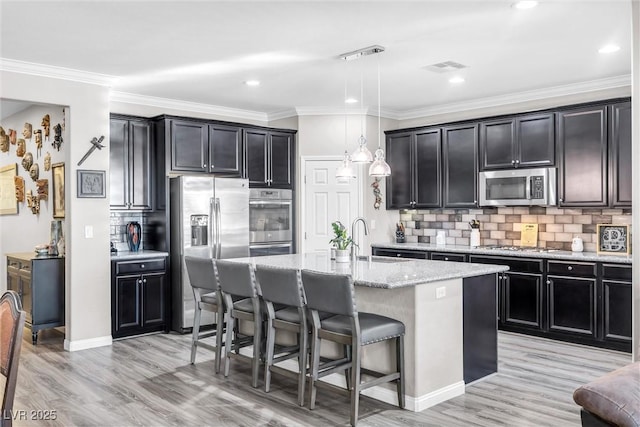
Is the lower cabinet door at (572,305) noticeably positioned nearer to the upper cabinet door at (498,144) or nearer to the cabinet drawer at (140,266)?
the upper cabinet door at (498,144)

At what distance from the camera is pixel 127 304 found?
5.60m

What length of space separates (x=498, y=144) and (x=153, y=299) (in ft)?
13.7

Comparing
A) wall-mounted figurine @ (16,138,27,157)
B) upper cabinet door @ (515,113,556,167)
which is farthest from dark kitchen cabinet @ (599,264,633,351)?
wall-mounted figurine @ (16,138,27,157)

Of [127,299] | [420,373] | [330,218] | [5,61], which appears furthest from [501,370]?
[5,61]

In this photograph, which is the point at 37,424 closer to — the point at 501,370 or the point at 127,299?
the point at 127,299

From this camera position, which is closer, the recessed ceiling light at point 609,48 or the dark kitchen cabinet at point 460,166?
the recessed ceiling light at point 609,48

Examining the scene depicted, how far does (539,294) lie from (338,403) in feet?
9.12

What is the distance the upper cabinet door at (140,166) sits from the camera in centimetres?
587

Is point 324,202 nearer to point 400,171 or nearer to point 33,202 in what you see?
point 400,171

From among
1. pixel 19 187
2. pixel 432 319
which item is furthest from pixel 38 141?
pixel 432 319

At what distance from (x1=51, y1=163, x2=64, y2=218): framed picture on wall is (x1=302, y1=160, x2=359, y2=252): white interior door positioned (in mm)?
2874

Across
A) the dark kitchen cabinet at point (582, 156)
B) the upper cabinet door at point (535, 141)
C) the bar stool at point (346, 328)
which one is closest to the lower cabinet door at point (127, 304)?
the bar stool at point (346, 328)

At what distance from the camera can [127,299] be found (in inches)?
221

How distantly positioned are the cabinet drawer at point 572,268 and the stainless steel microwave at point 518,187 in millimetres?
711
